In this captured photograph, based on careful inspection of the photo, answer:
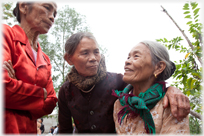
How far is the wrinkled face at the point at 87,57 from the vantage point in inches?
84.6

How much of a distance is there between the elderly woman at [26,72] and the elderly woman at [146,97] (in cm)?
81

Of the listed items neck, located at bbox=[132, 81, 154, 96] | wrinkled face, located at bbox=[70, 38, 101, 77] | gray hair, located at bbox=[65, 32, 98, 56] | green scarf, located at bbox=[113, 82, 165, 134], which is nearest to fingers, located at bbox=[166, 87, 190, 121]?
green scarf, located at bbox=[113, 82, 165, 134]

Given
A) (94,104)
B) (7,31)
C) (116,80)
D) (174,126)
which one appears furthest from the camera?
(116,80)

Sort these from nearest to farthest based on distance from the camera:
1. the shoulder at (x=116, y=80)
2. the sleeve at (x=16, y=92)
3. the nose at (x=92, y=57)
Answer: the sleeve at (x=16, y=92), the nose at (x=92, y=57), the shoulder at (x=116, y=80)

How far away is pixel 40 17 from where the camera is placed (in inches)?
74.5

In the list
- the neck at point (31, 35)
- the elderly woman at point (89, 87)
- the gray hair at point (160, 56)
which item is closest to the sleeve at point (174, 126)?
the gray hair at point (160, 56)

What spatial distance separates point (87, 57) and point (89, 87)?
16.4 inches

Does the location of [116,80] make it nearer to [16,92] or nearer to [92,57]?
[92,57]

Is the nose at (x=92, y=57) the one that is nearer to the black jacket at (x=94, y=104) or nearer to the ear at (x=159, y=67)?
the black jacket at (x=94, y=104)

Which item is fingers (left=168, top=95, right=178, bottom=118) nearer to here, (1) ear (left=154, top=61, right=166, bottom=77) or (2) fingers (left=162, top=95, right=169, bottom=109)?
(2) fingers (left=162, top=95, right=169, bottom=109)

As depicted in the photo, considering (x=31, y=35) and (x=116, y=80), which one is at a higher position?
(x=31, y=35)

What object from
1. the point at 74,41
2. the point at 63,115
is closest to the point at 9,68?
the point at 74,41

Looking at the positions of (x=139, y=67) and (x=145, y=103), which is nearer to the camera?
(x=145, y=103)

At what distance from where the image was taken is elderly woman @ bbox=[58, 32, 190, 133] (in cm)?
218
